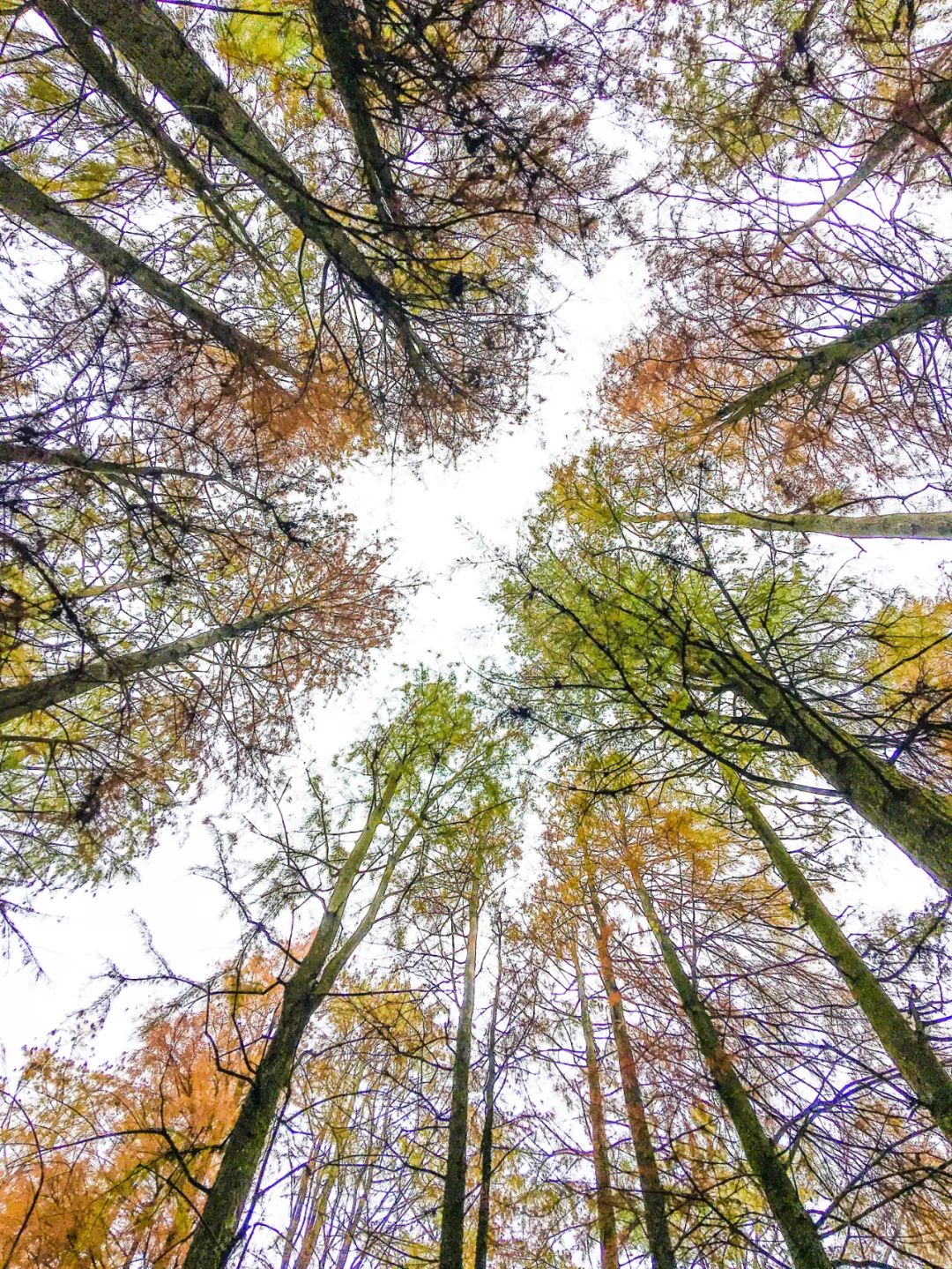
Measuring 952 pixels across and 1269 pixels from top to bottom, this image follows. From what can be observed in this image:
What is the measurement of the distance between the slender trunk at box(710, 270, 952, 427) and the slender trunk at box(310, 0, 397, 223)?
3.00 metres

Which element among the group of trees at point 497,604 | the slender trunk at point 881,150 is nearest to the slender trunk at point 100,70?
the group of trees at point 497,604

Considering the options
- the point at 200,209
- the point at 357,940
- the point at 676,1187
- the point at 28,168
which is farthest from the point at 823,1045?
the point at 28,168

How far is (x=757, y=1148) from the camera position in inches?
114

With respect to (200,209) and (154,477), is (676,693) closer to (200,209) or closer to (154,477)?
(154,477)

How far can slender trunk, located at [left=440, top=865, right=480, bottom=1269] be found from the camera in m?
3.25

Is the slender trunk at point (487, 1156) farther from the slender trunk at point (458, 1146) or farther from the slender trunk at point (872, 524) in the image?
the slender trunk at point (872, 524)

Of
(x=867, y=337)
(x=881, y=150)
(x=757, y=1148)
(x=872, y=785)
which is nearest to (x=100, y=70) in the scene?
(x=867, y=337)

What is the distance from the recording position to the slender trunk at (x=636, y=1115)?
3.47 metres

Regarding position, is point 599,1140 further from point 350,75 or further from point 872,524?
point 350,75

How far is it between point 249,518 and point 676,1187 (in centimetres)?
716

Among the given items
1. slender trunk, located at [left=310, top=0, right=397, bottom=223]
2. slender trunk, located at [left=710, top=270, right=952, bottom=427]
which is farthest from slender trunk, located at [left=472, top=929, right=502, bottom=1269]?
slender trunk, located at [left=310, top=0, right=397, bottom=223]

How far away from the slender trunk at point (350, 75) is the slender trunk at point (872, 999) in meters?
5.05

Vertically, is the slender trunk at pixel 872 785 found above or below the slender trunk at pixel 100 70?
below

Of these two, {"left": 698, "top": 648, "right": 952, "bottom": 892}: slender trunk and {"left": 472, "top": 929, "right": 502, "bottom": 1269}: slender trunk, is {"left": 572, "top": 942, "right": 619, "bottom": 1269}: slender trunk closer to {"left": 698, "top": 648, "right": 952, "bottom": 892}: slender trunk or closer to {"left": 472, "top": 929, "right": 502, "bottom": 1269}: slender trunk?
{"left": 472, "top": 929, "right": 502, "bottom": 1269}: slender trunk
